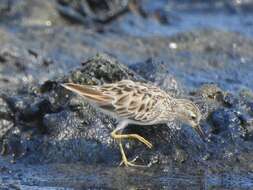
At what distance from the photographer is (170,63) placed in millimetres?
13148

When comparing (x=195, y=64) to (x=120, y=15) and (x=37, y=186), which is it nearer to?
(x=120, y=15)

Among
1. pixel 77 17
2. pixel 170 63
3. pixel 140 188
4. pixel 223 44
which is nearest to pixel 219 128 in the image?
pixel 140 188

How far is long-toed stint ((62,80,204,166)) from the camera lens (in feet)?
27.6

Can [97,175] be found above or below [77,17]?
above

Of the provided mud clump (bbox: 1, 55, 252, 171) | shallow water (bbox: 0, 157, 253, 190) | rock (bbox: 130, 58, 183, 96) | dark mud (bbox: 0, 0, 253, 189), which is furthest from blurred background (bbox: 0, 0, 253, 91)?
shallow water (bbox: 0, 157, 253, 190)

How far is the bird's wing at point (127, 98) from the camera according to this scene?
27.4ft

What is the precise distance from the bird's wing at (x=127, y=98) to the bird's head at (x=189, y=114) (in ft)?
0.67

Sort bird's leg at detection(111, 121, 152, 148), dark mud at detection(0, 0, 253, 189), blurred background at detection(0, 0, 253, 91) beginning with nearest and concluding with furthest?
dark mud at detection(0, 0, 253, 189) < bird's leg at detection(111, 121, 152, 148) < blurred background at detection(0, 0, 253, 91)

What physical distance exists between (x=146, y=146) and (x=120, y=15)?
25.0 ft

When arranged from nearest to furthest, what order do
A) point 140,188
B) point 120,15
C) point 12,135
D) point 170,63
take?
point 140,188, point 12,135, point 170,63, point 120,15

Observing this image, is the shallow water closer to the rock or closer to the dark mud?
the dark mud

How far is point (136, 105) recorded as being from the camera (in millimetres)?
8586

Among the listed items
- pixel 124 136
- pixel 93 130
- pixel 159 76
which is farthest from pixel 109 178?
pixel 159 76

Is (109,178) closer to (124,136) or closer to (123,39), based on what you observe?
(124,136)
